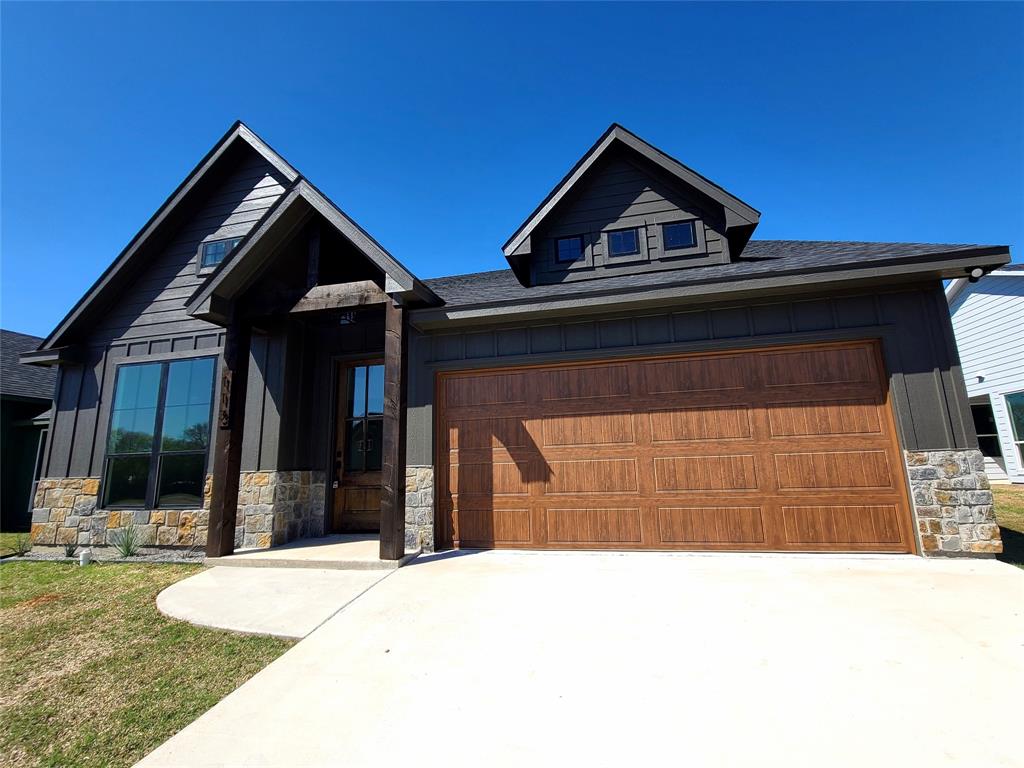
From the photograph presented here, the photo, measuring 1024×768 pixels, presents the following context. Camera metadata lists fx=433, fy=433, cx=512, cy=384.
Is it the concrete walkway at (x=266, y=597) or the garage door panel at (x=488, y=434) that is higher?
the garage door panel at (x=488, y=434)

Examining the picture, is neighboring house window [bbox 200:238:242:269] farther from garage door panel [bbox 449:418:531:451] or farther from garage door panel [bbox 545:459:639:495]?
garage door panel [bbox 545:459:639:495]

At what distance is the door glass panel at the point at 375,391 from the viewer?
784 cm

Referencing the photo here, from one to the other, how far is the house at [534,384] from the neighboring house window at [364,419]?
1.8 inches

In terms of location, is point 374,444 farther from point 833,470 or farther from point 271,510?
point 833,470

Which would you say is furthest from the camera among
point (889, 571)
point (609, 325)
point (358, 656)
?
point (609, 325)

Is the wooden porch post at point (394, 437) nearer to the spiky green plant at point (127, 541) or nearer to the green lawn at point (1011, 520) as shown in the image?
the spiky green plant at point (127, 541)

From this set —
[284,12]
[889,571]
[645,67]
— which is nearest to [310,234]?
[284,12]

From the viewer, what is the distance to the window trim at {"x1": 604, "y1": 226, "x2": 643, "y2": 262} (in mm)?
7504

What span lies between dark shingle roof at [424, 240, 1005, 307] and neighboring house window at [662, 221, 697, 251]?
20.5 inches

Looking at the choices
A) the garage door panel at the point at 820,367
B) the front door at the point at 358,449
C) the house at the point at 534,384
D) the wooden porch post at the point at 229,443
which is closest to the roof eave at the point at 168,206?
the house at the point at 534,384

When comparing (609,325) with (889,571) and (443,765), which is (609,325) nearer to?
(889,571)

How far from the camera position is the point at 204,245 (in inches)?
329

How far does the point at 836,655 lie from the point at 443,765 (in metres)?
2.73

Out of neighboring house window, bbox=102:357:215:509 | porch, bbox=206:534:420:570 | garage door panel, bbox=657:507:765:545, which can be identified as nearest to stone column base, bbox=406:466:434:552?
porch, bbox=206:534:420:570
